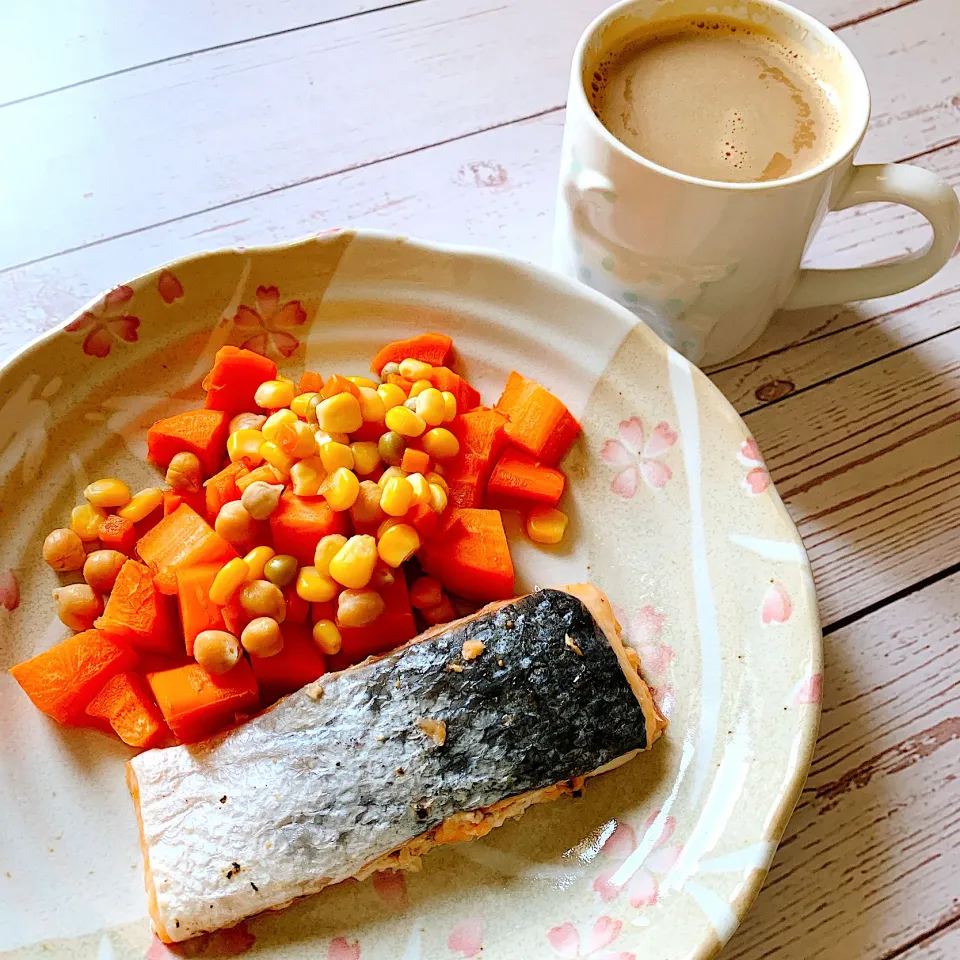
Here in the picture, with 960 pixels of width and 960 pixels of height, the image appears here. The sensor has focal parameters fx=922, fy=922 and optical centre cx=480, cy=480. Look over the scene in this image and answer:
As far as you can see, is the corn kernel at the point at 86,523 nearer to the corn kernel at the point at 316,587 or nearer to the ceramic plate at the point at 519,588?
the ceramic plate at the point at 519,588

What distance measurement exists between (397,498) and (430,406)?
17cm

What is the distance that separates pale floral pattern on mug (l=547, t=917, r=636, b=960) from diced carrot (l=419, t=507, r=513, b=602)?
461mm

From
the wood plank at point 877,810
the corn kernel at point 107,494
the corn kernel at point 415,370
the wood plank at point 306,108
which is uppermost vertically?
the wood plank at point 306,108

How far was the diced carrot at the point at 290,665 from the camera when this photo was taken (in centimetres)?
132

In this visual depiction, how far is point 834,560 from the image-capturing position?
149 centimetres

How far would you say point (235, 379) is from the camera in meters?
1.45

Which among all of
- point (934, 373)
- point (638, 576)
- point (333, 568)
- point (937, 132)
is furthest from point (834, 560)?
point (937, 132)

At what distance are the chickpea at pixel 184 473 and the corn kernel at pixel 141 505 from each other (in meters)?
0.03

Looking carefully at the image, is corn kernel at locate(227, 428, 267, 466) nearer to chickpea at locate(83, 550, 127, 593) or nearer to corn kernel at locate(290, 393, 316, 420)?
corn kernel at locate(290, 393, 316, 420)

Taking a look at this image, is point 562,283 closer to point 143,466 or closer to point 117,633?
point 143,466

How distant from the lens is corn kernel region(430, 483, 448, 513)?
54.4 inches

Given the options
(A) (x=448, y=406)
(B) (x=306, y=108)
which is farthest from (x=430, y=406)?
(B) (x=306, y=108)

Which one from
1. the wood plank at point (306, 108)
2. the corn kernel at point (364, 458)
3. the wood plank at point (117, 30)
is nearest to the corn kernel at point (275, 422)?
the corn kernel at point (364, 458)

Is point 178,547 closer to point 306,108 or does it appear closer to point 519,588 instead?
point 519,588
